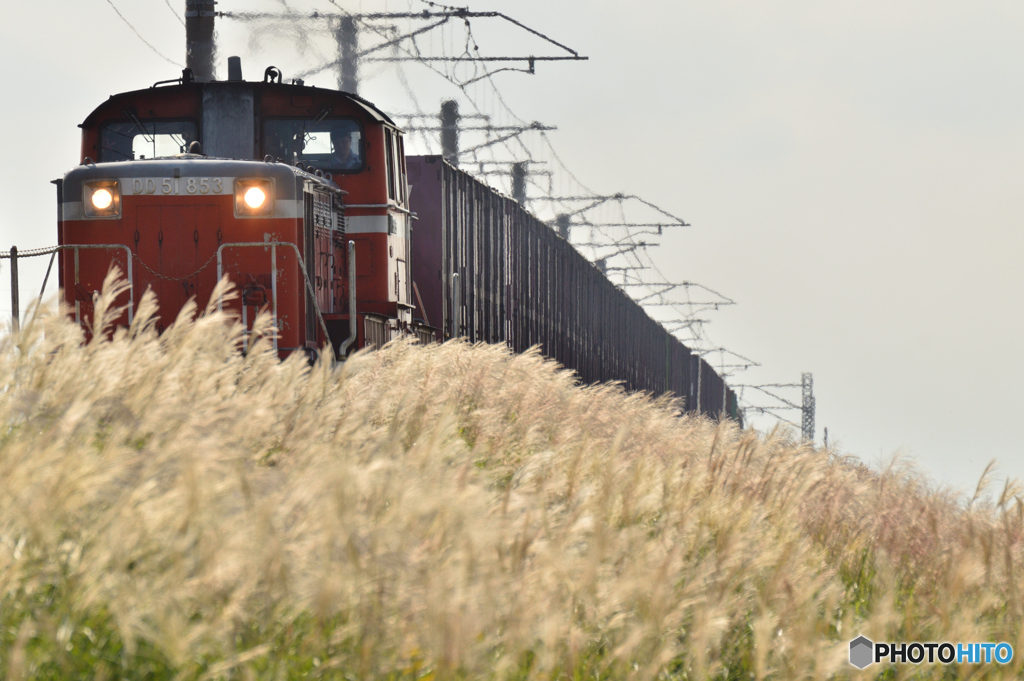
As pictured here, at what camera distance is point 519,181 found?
36.2 m

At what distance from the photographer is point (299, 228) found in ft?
28.2

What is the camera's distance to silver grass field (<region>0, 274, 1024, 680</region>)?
2.43 meters

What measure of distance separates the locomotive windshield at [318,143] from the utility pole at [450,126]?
75.6 feet

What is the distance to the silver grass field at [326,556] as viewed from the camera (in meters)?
2.43

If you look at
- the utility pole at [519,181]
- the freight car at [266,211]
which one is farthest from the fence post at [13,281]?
the utility pole at [519,181]

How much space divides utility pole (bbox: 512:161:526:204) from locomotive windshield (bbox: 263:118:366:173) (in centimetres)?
2647

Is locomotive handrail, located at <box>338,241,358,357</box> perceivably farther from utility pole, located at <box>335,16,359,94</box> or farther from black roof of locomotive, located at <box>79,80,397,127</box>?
utility pole, located at <box>335,16,359,94</box>

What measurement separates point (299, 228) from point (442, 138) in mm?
24729

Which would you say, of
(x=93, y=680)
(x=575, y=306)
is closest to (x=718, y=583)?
(x=93, y=680)

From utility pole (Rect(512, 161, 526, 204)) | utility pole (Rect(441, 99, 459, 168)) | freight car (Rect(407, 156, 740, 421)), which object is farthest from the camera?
utility pole (Rect(512, 161, 526, 204))

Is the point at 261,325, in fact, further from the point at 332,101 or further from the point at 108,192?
the point at 332,101

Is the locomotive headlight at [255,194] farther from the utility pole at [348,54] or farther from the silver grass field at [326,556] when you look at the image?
Result: the utility pole at [348,54]

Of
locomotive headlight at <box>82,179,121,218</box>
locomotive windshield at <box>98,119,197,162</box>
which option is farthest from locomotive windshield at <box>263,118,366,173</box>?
locomotive headlight at <box>82,179,121,218</box>

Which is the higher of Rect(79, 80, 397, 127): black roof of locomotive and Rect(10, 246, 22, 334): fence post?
Rect(79, 80, 397, 127): black roof of locomotive
